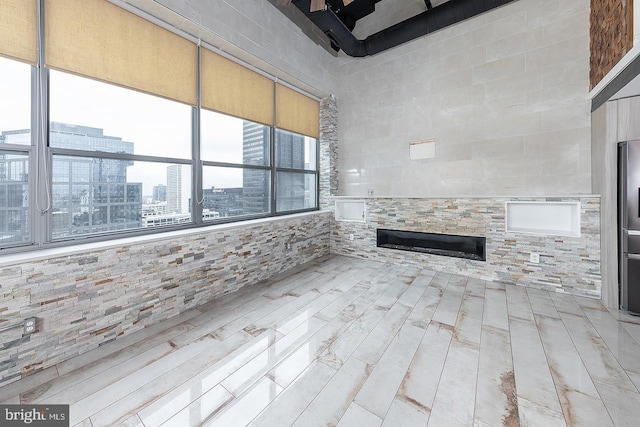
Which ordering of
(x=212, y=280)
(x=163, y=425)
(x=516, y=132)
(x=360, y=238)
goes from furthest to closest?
(x=360, y=238) < (x=516, y=132) < (x=212, y=280) < (x=163, y=425)

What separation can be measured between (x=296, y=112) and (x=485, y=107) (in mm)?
2935

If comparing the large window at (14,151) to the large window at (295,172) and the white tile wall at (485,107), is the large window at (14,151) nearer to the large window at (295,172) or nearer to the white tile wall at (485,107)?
the large window at (295,172)

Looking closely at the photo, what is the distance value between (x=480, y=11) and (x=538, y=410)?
4540 millimetres

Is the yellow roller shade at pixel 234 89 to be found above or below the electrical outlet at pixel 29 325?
above

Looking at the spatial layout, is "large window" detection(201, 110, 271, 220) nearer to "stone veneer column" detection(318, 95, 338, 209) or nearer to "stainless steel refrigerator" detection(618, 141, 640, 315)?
"stone veneer column" detection(318, 95, 338, 209)

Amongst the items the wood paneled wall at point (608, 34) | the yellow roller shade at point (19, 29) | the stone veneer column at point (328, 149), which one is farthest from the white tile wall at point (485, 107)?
the yellow roller shade at point (19, 29)

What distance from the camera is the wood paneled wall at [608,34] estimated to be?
210 cm

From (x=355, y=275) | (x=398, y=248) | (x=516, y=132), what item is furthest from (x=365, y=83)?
(x=355, y=275)

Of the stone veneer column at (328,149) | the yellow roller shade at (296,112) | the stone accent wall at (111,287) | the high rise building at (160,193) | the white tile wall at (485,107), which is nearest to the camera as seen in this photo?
the stone accent wall at (111,287)

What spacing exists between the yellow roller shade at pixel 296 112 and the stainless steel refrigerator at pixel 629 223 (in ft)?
13.3

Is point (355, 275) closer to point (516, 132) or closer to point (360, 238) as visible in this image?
point (360, 238)

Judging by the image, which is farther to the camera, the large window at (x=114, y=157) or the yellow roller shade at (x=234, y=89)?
the yellow roller shade at (x=234, y=89)

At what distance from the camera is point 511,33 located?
357 centimetres

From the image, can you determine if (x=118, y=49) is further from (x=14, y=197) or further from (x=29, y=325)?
(x=29, y=325)
